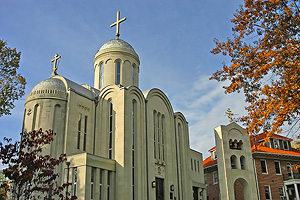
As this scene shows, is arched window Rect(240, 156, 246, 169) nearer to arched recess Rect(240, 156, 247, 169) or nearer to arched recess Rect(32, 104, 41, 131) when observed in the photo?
arched recess Rect(240, 156, 247, 169)

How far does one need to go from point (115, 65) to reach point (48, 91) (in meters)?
8.61

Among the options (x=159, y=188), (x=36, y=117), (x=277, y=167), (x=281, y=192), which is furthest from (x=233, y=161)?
(x=36, y=117)

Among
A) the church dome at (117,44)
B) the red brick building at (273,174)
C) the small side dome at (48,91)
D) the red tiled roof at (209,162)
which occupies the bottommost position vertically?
the red brick building at (273,174)

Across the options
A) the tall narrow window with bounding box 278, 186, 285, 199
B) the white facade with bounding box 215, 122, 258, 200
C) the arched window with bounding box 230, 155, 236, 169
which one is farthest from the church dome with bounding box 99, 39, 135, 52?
the tall narrow window with bounding box 278, 186, 285, 199

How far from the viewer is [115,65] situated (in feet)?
100.0

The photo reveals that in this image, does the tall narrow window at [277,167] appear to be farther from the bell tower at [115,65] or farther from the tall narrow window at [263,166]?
the bell tower at [115,65]

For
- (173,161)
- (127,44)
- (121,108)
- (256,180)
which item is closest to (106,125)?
(121,108)

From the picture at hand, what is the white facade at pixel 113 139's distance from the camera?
20969mm

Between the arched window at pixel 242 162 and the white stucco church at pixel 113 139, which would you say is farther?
the arched window at pixel 242 162

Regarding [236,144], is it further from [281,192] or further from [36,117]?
[36,117]

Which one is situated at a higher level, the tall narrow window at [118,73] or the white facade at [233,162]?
the tall narrow window at [118,73]

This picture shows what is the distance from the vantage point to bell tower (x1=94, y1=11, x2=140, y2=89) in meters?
30.0

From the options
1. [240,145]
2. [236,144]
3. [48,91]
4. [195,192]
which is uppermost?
[48,91]

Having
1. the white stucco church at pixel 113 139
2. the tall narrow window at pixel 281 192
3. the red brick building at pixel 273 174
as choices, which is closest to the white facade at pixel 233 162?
the red brick building at pixel 273 174
